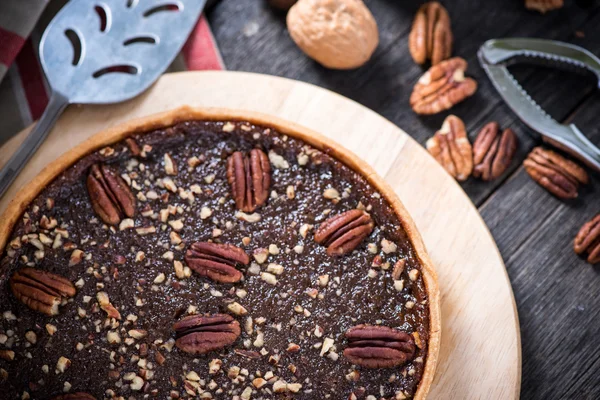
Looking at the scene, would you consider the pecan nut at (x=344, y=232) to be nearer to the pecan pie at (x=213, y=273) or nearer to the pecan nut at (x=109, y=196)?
the pecan pie at (x=213, y=273)

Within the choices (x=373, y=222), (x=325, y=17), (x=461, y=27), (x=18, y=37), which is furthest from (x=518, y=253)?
(x=18, y=37)

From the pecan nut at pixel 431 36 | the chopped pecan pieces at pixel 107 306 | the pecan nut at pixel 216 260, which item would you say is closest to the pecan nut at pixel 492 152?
the pecan nut at pixel 431 36

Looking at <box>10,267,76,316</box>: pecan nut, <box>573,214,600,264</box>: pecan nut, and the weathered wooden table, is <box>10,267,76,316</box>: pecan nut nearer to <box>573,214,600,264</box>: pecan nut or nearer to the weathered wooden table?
the weathered wooden table

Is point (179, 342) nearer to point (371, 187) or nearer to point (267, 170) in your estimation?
point (267, 170)

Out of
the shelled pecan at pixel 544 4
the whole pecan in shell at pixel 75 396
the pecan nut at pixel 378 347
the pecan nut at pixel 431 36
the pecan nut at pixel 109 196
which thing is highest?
the shelled pecan at pixel 544 4

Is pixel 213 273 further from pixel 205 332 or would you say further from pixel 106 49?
pixel 106 49

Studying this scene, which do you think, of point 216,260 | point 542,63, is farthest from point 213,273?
point 542,63
